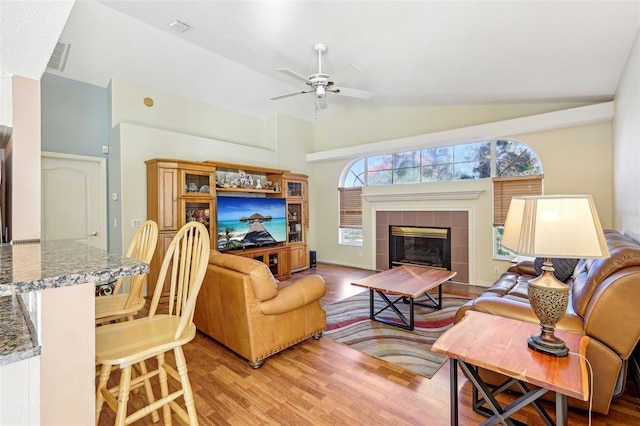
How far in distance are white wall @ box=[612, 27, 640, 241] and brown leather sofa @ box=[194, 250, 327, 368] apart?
2814 millimetres

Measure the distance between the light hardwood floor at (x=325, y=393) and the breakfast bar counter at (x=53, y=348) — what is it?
45.0 inches

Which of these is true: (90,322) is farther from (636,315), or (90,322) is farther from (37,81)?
(636,315)

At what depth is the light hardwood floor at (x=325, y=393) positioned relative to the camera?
1.81 meters

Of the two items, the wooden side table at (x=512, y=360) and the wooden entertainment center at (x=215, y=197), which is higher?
the wooden entertainment center at (x=215, y=197)

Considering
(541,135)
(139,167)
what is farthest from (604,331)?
(139,167)

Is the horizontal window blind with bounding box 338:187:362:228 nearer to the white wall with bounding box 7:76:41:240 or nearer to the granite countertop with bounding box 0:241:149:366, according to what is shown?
the white wall with bounding box 7:76:41:240

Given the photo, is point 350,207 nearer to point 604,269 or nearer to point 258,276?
point 258,276

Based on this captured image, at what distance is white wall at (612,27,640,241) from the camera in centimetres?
240

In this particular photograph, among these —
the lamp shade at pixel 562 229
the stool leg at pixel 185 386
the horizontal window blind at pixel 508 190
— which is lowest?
the stool leg at pixel 185 386

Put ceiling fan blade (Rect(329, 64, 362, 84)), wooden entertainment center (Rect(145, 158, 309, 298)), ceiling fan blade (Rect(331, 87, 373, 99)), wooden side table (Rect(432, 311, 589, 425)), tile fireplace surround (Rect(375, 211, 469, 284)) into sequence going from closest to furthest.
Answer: wooden side table (Rect(432, 311, 589, 425)) → ceiling fan blade (Rect(329, 64, 362, 84)) → ceiling fan blade (Rect(331, 87, 373, 99)) → wooden entertainment center (Rect(145, 158, 309, 298)) → tile fireplace surround (Rect(375, 211, 469, 284))

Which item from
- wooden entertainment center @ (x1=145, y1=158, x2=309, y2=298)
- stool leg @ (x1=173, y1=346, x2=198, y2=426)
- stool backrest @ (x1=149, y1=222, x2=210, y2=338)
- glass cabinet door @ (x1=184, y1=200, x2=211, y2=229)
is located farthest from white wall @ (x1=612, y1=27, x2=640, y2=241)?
glass cabinet door @ (x1=184, y1=200, x2=211, y2=229)

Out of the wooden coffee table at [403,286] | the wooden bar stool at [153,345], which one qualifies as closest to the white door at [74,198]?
the wooden bar stool at [153,345]

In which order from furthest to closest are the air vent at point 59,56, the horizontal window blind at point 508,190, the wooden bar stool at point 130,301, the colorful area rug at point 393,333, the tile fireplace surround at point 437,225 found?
1. the tile fireplace surround at point 437,225
2. the horizontal window blind at point 508,190
3. the air vent at point 59,56
4. the colorful area rug at point 393,333
5. the wooden bar stool at point 130,301

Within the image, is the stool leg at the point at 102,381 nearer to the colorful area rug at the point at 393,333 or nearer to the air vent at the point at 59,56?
the colorful area rug at the point at 393,333
